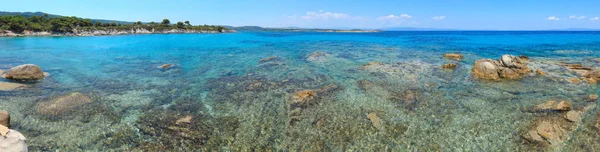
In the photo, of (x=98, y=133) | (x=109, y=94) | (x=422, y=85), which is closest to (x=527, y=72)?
(x=422, y=85)

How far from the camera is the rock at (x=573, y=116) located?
11.4 metres

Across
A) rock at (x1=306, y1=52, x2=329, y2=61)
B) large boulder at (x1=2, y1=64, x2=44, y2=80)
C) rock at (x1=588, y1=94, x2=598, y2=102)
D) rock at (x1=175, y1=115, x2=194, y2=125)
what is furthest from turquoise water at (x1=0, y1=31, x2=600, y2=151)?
rock at (x1=306, y1=52, x2=329, y2=61)

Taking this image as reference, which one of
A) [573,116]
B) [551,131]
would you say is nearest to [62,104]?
[551,131]

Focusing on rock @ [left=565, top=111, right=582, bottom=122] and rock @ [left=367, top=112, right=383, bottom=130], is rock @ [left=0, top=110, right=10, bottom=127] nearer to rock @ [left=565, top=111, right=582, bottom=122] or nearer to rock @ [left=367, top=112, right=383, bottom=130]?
rock @ [left=367, top=112, right=383, bottom=130]

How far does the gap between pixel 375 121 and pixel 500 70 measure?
15005mm

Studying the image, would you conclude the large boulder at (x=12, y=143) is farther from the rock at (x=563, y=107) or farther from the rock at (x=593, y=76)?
the rock at (x=593, y=76)

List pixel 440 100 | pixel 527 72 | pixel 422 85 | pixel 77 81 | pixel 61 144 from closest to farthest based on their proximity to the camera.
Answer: pixel 61 144, pixel 440 100, pixel 422 85, pixel 77 81, pixel 527 72

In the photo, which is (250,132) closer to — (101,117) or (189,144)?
(189,144)

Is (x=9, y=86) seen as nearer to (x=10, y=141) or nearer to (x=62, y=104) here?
(x=62, y=104)

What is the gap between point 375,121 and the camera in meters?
11.8

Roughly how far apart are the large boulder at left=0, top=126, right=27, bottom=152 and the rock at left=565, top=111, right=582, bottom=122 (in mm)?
18705

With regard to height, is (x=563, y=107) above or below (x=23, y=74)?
below

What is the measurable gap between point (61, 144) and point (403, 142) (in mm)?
11902

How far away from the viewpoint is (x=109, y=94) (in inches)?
618
